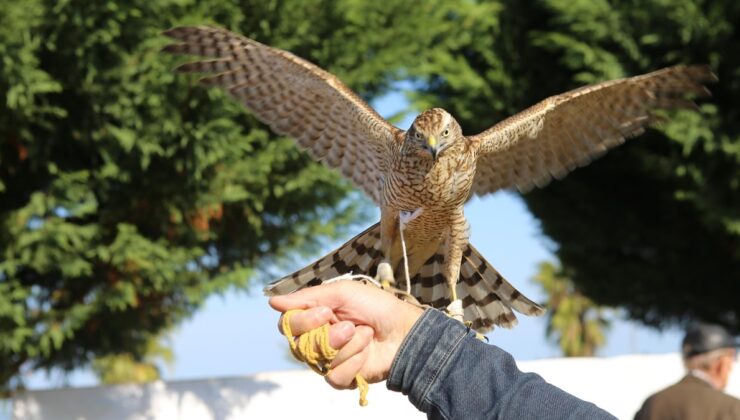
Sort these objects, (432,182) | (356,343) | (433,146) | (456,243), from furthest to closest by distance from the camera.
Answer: (456,243) < (432,182) < (433,146) < (356,343)

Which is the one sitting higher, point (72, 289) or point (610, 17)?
point (610, 17)

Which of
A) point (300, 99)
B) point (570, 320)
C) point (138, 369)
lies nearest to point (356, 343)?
point (300, 99)

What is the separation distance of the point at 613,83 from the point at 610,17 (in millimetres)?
6837

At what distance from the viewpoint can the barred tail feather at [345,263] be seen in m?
3.79

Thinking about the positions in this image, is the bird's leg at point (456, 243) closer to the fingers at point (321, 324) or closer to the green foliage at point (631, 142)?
the fingers at point (321, 324)

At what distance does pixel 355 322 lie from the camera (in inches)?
69.2

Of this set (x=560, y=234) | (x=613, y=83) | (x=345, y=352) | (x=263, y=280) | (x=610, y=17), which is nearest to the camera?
(x=345, y=352)

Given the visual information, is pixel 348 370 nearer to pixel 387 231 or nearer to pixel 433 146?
pixel 433 146

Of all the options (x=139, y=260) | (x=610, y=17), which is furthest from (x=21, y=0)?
(x=610, y=17)

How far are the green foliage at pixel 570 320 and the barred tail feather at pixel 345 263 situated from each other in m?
31.5

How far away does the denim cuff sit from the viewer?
61.4 inches

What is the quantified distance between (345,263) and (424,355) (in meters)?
2.49

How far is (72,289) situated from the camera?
8266 mm

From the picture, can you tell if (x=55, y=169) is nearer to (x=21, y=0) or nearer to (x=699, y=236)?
(x=21, y=0)
